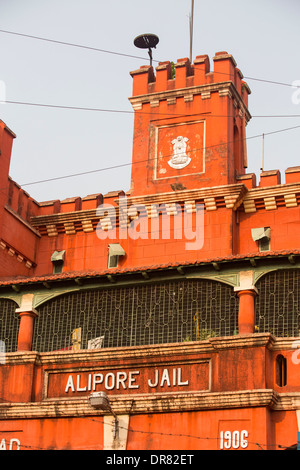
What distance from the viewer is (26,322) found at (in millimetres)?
26984

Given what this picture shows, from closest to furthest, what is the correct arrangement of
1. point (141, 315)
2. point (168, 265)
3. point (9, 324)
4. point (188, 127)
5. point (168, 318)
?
1. point (168, 318)
2. point (168, 265)
3. point (141, 315)
4. point (9, 324)
5. point (188, 127)

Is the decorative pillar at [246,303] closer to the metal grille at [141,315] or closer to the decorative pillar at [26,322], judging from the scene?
the metal grille at [141,315]

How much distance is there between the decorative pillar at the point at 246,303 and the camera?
972 inches

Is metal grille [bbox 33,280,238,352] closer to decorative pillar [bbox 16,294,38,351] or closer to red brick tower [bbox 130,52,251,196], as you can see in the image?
decorative pillar [bbox 16,294,38,351]

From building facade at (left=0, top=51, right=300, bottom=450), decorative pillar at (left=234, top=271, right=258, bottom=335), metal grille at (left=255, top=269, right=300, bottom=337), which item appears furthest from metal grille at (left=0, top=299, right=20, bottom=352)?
metal grille at (left=255, top=269, right=300, bottom=337)

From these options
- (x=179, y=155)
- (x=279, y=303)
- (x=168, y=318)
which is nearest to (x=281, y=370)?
(x=279, y=303)

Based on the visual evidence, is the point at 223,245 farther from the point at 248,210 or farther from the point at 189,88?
the point at 189,88

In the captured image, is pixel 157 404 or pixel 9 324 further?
pixel 9 324

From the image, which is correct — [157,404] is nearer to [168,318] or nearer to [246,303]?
[168,318]

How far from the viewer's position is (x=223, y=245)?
30969 mm

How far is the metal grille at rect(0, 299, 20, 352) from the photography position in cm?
2727

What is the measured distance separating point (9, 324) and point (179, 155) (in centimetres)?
894

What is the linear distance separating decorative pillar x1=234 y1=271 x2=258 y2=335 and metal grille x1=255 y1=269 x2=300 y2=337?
9.4 inches

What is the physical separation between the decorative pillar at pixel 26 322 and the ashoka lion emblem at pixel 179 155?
26.4ft
